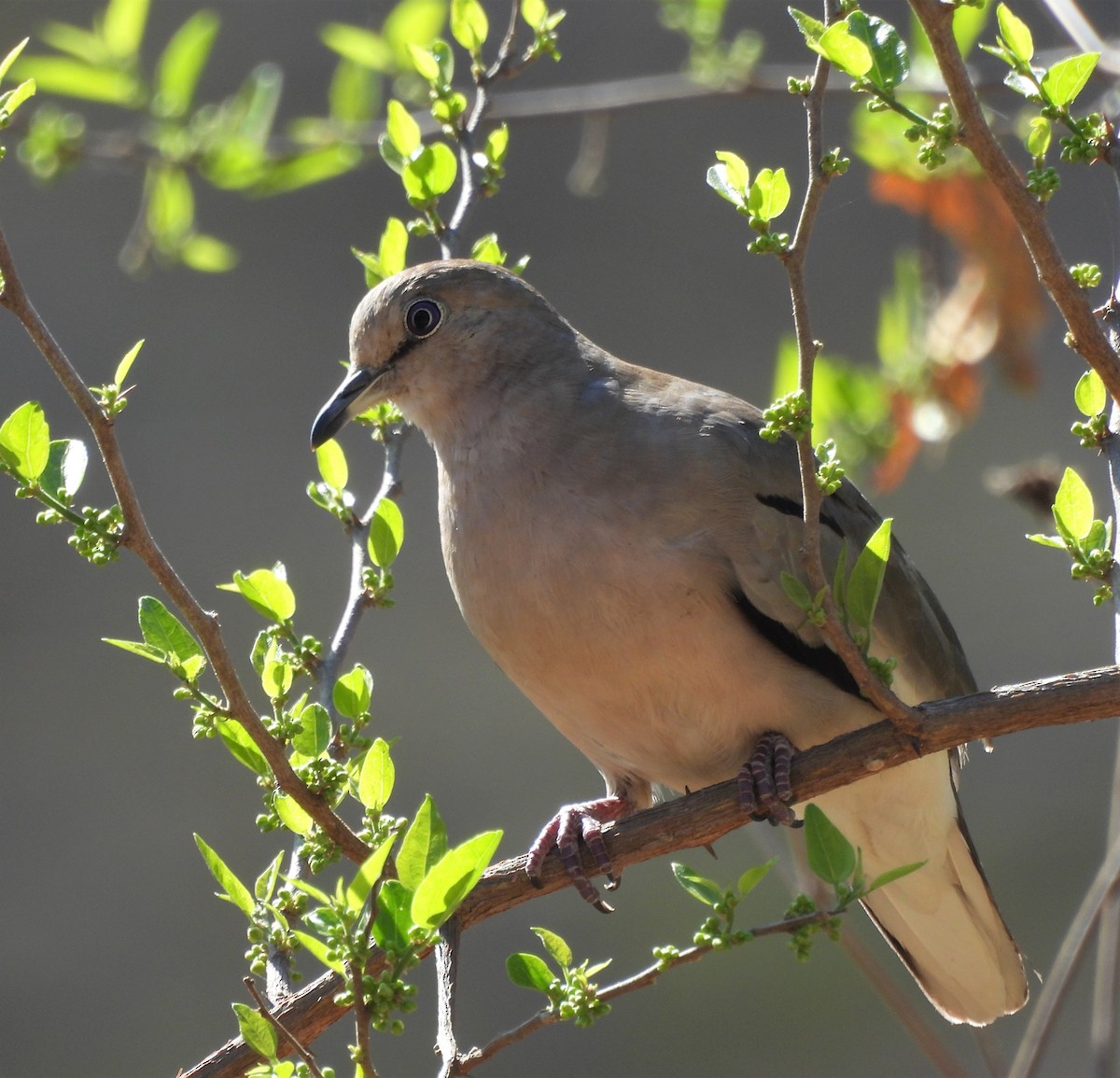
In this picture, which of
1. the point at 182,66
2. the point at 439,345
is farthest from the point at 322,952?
the point at 182,66

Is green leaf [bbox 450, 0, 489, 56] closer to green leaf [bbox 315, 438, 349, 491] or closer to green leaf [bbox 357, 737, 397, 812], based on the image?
green leaf [bbox 315, 438, 349, 491]

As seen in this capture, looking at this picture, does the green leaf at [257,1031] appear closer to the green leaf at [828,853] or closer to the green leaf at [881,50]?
the green leaf at [828,853]

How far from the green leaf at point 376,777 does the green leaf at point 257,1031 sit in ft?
0.97

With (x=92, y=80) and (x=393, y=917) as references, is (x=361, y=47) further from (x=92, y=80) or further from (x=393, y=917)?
(x=393, y=917)

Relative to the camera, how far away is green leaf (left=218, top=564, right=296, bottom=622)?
1.96 m

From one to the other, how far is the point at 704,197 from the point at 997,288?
3.68 m

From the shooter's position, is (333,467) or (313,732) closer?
(313,732)

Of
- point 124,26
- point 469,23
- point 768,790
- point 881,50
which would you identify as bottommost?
point 768,790

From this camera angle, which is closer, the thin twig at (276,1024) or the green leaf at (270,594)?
the thin twig at (276,1024)

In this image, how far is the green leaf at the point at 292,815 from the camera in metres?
1.83

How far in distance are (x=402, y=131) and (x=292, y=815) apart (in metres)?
1.09

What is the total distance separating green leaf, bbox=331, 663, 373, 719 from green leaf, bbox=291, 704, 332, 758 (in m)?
0.11

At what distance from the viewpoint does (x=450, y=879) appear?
144 centimetres

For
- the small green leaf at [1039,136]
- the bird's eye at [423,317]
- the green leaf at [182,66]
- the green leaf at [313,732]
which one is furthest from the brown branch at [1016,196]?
the green leaf at [182,66]
